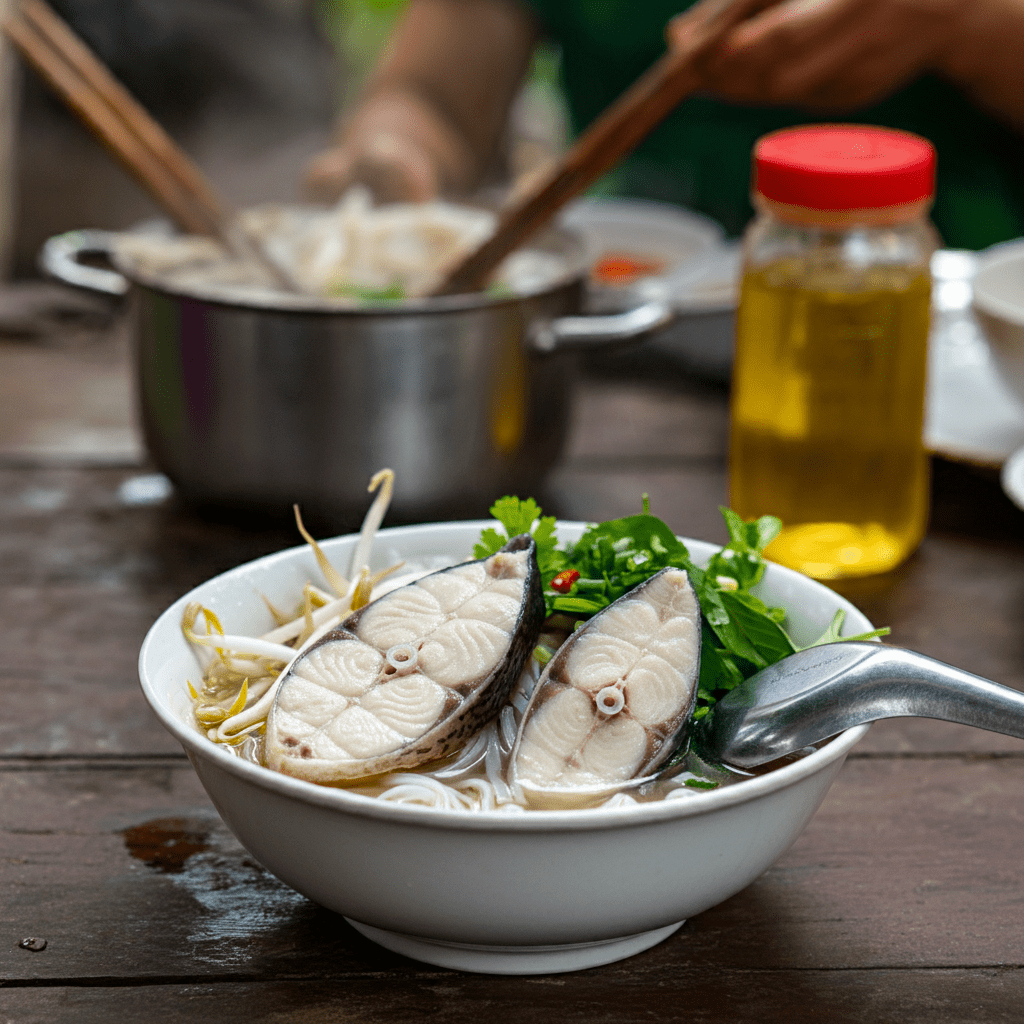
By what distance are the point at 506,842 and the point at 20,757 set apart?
498mm

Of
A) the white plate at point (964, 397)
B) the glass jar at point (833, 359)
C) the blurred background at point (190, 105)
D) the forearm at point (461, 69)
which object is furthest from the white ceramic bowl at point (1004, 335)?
the forearm at point (461, 69)

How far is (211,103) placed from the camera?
3611mm

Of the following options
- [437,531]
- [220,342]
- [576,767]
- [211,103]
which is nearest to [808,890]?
[576,767]

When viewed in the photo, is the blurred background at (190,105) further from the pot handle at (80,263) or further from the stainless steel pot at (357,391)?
the stainless steel pot at (357,391)

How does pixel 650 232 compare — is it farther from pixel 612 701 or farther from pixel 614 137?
pixel 612 701

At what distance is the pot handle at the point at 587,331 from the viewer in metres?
1.25

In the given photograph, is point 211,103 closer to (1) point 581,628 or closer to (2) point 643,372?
(2) point 643,372

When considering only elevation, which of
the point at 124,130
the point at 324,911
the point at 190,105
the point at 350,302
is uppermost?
the point at 124,130

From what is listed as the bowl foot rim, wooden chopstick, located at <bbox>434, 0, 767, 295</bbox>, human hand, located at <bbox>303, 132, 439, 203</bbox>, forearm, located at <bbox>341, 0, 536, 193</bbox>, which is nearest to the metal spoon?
the bowl foot rim

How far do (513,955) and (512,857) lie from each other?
0.13 metres

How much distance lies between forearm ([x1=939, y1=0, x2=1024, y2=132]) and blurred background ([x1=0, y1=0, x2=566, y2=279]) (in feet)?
3.25

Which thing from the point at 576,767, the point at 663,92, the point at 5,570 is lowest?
the point at 5,570

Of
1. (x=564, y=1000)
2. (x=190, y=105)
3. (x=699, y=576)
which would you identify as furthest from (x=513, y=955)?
(x=190, y=105)

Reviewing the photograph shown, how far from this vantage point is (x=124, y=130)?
1346mm
